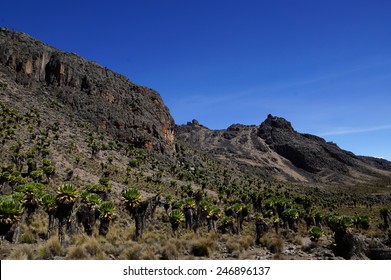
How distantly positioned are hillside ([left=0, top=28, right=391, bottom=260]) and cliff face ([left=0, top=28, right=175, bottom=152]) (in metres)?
0.43

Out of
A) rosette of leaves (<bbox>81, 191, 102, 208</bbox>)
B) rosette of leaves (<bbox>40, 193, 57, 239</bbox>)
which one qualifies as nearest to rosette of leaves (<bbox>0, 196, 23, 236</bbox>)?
rosette of leaves (<bbox>40, 193, 57, 239</bbox>)

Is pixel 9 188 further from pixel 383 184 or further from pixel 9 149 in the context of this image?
pixel 383 184

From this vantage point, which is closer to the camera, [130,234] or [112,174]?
[130,234]

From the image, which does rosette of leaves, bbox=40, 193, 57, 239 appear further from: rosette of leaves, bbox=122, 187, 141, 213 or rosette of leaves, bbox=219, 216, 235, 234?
rosette of leaves, bbox=219, 216, 235, 234

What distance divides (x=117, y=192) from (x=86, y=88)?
2754 inches

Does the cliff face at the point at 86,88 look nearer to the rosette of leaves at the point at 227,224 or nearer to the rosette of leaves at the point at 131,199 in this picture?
the rosette of leaves at the point at 227,224

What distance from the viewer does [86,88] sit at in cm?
11475

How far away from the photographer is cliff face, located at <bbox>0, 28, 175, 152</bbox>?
345 feet

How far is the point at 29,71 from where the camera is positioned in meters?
106

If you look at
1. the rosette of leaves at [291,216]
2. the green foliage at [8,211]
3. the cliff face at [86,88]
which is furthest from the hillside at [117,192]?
the cliff face at [86,88]

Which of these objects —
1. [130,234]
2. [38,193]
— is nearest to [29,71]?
[38,193]

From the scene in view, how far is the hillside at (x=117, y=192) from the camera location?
17.6 meters

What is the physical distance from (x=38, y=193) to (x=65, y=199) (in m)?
10.3

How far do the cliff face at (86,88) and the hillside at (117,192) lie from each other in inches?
16.9
